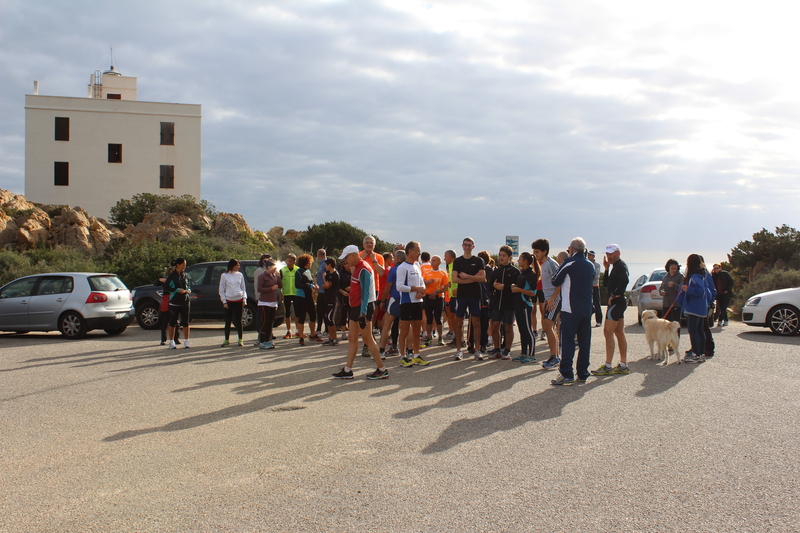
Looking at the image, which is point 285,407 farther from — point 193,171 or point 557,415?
point 193,171

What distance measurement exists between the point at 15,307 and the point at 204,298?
4.16 meters

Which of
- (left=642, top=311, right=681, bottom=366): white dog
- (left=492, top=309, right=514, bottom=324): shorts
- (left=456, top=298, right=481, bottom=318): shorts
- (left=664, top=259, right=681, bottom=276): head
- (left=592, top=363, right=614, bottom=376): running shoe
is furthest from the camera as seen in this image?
(left=664, top=259, right=681, bottom=276): head

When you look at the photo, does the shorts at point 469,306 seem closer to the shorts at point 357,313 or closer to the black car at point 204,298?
the shorts at point 357,313

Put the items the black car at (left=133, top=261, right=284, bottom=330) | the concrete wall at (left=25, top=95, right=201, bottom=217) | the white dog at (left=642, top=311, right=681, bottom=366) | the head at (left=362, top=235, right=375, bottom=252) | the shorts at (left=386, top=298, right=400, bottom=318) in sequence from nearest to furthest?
the white dog at (left=642, top=311, right=681, bottom=366) < the shorts at (left=386, top=298, right=400, bottom=318) < the head at (left=362, top=235, right=375, bottom=252) < the black car at (left=133, top=261, right=284, bottom=330) < the concrete wall at (left=25, top=95, right=201, bottom=217)

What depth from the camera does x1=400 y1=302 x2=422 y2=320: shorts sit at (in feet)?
30.9

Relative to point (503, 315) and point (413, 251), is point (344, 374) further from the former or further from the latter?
point (503, 315)

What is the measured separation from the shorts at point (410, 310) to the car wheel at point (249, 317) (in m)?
6.71

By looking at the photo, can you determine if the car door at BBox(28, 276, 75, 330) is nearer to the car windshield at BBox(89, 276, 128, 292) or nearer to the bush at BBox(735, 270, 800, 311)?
the car windshield at BBox(89, 276, 128, 292)

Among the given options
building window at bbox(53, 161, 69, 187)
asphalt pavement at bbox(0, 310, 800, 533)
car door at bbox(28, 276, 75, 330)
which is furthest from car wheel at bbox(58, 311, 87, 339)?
building window at bbox(53, 161, 69, 187)

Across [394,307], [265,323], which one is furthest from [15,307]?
[394,307]

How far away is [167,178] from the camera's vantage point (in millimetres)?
48500

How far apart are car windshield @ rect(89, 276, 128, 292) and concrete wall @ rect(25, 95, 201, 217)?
3605 cm

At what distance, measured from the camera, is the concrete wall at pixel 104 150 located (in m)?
47.2

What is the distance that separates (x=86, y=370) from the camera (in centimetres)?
937
